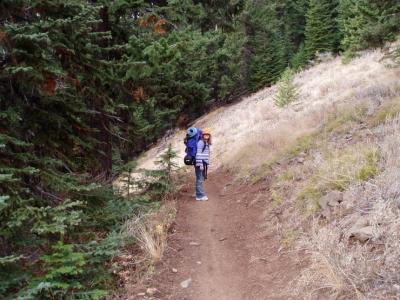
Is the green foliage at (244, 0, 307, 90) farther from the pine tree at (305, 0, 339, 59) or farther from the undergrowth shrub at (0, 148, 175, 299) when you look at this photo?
the undergrowth shrub at (0, 148, 175, 299)

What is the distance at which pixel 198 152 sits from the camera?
1047 centimetres

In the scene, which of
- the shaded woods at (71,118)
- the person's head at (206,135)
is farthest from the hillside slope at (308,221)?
the person's head at (206,135)

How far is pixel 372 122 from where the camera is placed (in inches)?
346

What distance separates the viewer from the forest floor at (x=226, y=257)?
224 inches

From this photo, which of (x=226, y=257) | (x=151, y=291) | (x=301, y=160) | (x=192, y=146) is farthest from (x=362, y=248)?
(x=192, y=146)

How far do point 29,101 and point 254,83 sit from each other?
36467 mm

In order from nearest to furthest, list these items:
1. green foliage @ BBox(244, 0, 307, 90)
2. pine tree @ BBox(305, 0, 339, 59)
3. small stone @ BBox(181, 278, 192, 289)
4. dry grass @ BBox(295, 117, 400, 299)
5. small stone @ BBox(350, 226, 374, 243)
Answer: dry grass @ BBox(295, 117, 400, 299) → small stone @ BBox(350, 226, 374, 243) → small stone @ BBox(181, 278, 192, 289) → green foliage @ BBox(244, 0, 307, 90) → pine tree @ BBox(305, 0, 339, 59)

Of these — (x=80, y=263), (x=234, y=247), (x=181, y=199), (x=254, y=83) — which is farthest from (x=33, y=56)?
(x=254, y=83)

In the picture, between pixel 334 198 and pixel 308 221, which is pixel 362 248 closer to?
pixel 334 198

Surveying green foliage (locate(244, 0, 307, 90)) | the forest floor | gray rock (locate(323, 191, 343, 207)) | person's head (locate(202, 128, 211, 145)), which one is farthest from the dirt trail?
green foliage (locate(244, 0, 307, 90))

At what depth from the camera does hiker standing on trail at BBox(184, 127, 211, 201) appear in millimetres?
10375

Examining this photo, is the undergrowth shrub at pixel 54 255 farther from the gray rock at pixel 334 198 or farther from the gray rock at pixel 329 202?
the gray rock at pixel 334 198

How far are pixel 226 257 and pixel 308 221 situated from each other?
1482mm

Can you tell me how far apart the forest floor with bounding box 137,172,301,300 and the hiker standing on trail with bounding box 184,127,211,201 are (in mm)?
851
